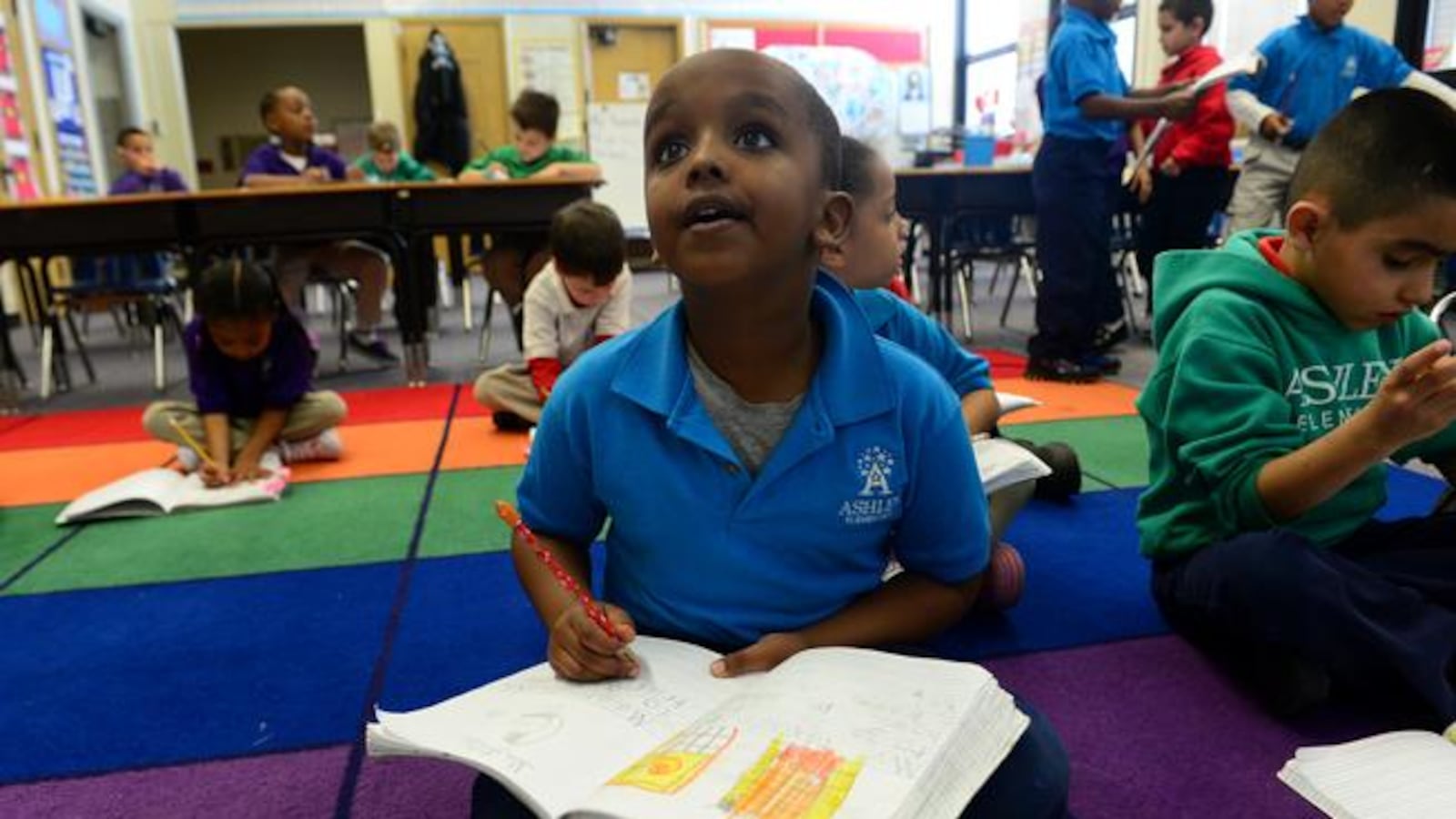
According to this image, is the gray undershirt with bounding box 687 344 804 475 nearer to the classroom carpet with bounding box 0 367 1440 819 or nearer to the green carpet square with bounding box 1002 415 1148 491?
the classroom carpet with bounding box 0 367 1440 819

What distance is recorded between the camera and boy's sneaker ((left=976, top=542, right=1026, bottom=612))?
54.6 inches

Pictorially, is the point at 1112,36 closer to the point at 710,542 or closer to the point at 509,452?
the point at 509,452

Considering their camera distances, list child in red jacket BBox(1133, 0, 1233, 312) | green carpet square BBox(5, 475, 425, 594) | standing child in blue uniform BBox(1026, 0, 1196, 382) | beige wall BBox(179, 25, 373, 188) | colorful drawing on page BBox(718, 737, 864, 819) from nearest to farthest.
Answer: colorful drawing on page BBox(718, 737, 864, 819) → green carpet square BBox(5, 475, 425, 594) → standing child in blue uniform BBox(1026, 0, 1196, 382) → child in red jacket BBox(1133, 0, 1233, 312) → beige wall BBox(179, 25, 373, 188)

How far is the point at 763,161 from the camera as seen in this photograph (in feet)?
2.67

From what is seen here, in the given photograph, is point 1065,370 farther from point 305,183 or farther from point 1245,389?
point 305,183

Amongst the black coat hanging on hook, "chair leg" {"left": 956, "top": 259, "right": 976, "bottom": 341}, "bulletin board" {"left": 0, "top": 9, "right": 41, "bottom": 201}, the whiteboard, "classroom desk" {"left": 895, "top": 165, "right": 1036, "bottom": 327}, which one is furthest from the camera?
the whiteboard

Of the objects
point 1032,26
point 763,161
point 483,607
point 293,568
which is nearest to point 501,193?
point 293,568

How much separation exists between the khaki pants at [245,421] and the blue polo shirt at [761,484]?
1.85 metres

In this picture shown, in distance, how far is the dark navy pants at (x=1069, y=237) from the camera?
10.7 feet

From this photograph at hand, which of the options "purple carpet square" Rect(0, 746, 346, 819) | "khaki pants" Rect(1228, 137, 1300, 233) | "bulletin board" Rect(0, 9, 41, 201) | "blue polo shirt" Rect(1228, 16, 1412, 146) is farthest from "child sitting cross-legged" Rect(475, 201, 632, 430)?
"bulletin board" Rect(0, 9, 41, 201)

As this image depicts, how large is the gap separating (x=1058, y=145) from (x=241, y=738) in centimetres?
300

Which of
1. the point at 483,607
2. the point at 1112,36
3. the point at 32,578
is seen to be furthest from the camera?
the point at 1112,36

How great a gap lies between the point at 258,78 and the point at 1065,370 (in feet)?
31.6

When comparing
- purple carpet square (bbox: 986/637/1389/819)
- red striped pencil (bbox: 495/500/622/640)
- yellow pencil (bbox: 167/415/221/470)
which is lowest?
purple carpet square (bbox: 986/637/1389/819)
